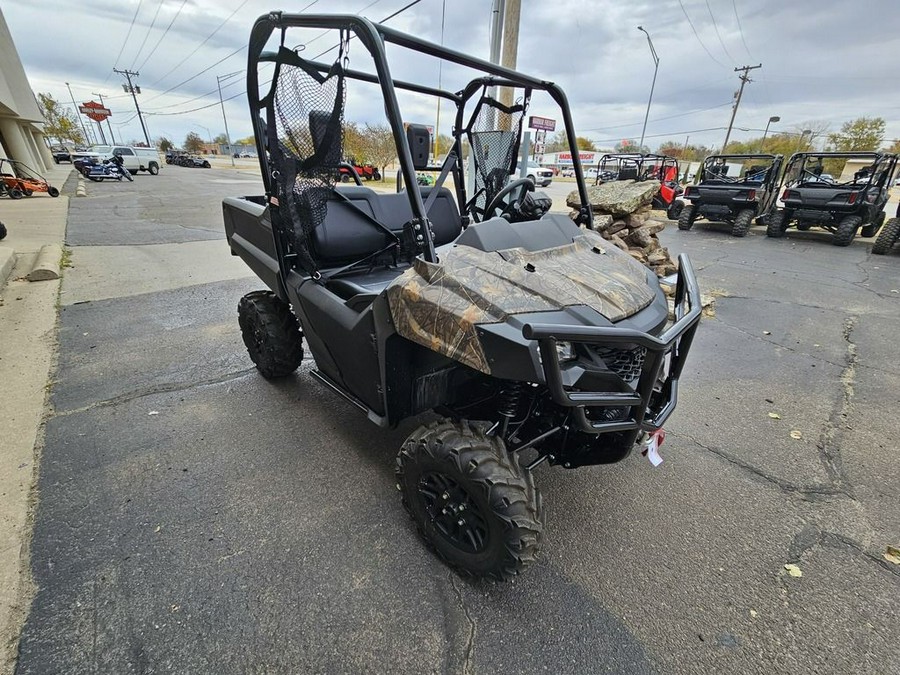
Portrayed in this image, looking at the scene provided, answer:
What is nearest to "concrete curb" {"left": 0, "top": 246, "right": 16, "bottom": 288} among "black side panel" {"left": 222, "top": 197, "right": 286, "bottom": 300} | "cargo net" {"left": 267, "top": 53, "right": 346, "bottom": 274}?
"black side panel" {"left": 222, "top": 197, "right": 286, "bottom": 300}

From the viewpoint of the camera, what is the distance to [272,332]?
2.83m

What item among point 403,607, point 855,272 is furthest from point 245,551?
point 855,272

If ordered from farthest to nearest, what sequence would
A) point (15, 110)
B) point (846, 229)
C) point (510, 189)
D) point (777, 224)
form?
1. point (15, 110)
2. point (777, 224)
3. point (846, 229)
4. point (510, 189)

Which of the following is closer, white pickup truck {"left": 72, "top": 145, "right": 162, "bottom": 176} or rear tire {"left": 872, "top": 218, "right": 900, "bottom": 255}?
rear tire {"left": 872, "top": 218, "right": 900, "bottom": 255}

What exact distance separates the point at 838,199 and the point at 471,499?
12.2 metres

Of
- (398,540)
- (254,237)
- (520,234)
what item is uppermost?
(520,234)

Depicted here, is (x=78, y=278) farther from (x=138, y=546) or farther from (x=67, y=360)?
(x=138, y=546)

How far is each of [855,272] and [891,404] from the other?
5909mm

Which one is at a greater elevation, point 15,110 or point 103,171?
point 15,110

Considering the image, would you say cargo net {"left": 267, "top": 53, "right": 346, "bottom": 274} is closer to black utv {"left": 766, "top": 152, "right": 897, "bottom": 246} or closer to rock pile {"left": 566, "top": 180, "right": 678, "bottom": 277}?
rock pile {"left": 566, "top": 180, "right": 678, "bottom": 277}

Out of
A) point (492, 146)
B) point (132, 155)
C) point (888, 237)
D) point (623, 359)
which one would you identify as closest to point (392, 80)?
point (623, 359)

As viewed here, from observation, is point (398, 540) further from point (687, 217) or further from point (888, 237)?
point (687, 217)

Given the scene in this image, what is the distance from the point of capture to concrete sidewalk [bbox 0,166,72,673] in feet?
5.09

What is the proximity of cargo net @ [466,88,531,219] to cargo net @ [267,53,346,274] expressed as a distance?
1.24 meters
